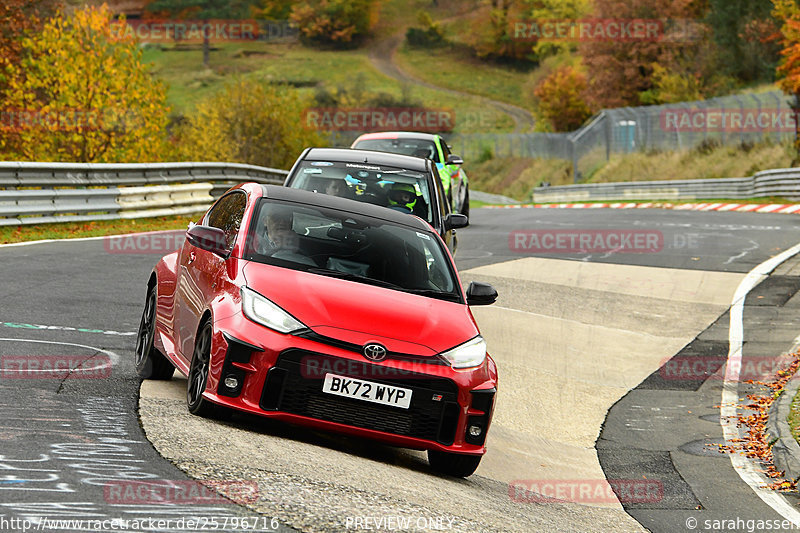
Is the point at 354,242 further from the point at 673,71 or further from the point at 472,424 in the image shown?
the point at 673,71

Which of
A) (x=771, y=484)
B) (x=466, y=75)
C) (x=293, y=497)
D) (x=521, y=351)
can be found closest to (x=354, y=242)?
(x=293, y=497)

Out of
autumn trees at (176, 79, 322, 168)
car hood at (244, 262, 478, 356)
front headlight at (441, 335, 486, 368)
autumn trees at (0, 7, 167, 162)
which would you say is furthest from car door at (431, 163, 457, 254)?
autumn trees at (176, 79, 322, 168)

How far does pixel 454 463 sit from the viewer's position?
7.19m

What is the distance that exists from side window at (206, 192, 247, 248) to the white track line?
4.30 metres

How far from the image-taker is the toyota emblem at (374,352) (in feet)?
21.9

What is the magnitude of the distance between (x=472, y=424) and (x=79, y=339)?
4.29 meters

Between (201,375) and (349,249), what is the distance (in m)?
1.53

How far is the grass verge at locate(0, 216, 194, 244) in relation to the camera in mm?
18375

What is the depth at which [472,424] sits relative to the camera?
23.0 feet

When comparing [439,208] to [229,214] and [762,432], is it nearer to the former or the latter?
[762,432]

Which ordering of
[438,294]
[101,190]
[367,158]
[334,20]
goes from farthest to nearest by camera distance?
[334,20] < [101,190] < [367,158] < [438,294]

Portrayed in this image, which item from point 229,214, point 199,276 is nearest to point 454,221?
point 229,214

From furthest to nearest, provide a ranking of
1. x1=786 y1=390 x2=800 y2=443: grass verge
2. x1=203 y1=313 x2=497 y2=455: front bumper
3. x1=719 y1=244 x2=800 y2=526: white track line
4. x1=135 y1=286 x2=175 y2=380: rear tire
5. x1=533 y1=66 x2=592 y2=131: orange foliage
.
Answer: x1=533 y1=66 x2=592 y2=131: orange foliage, x1=786 y1=390 x2=800 y2=443: grass verge, x1=135 y1=286 x2=175 y2=380: rear tire, x1=719 y1=244 x2=800 y2=526: white track line, x1=203 y1=313 x2=497 y2=455: front bumper

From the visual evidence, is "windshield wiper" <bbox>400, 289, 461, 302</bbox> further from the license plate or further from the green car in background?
the green car in background
